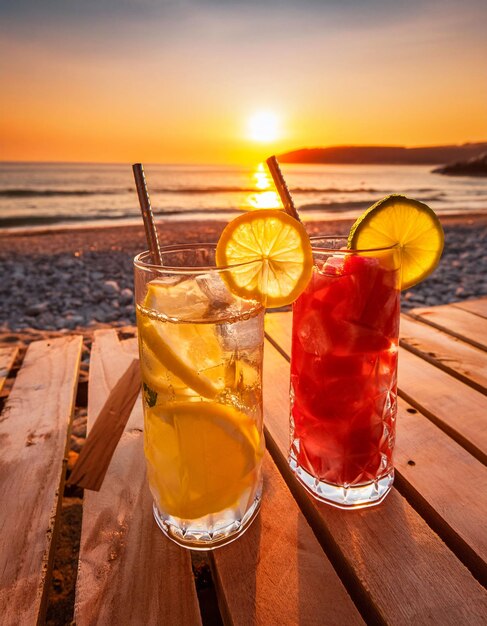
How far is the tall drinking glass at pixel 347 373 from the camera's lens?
1003 millimetres

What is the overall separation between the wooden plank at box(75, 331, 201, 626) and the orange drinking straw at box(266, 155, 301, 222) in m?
0.72

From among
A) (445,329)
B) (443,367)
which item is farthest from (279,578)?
(445,329)

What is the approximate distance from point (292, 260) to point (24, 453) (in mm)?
830

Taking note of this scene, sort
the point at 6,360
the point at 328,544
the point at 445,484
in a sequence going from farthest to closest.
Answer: the point at 6,360 → the point at 445,484 → the point at 328,544

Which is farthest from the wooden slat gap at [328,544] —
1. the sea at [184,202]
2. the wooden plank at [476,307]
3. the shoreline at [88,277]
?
the sea at [184,202]

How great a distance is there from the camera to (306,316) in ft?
3.55

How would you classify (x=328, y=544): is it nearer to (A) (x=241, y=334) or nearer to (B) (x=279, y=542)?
(B) (x=279, y=542)

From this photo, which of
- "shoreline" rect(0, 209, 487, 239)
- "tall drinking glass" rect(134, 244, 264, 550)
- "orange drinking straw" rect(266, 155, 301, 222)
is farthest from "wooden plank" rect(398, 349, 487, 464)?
"shoreline" rect(0, 209, 487, 239)

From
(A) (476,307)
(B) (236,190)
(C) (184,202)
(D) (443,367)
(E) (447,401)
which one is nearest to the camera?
(E) (447,401)

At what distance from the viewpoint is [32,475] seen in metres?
1.10

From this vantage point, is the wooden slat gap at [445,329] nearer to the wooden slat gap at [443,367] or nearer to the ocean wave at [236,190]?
the wooden slat gap at [443,367]

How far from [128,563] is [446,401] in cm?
100

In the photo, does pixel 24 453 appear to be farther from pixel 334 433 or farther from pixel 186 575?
pixel 334 433

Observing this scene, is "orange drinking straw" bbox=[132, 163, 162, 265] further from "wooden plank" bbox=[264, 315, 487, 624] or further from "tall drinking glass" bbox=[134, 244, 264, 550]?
"wooden plank" bbox=[264, 315, 487, 624]
